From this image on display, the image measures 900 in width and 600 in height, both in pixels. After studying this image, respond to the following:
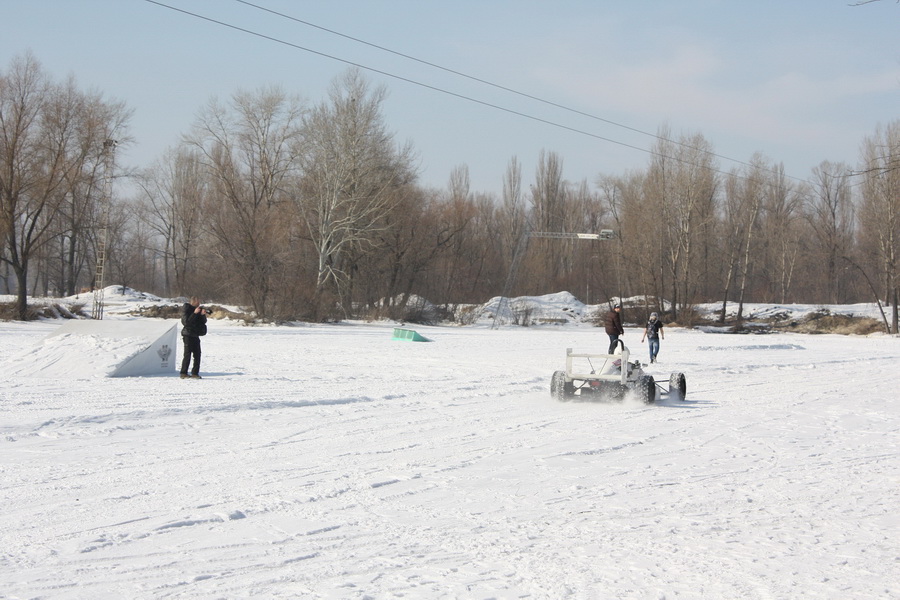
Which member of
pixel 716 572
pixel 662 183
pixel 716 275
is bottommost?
pixel 716 572

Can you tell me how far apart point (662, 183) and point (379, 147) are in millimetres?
22964

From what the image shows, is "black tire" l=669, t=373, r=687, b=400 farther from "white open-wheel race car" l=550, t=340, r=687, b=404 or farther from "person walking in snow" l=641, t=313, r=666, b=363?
"person walking in snow" l=641, t=313, r=666, b=363

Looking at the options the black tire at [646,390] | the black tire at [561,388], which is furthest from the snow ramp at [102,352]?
the black tire at [646,390]

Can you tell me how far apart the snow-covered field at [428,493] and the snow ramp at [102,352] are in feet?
0.79

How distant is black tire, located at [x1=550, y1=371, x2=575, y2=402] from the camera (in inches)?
612

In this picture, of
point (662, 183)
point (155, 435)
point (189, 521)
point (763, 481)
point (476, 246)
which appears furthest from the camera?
point (476, 246)

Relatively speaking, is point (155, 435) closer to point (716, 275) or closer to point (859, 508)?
point (859, 508)

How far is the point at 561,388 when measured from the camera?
51.0 ft

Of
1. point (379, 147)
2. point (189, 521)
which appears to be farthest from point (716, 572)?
point (379, 147)

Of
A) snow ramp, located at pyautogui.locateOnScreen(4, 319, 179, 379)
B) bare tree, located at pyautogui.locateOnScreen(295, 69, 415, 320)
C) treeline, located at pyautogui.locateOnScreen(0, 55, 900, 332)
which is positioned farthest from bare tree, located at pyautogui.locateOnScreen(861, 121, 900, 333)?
snow ramp, located at pyautogui.locateOnScreen(4, 319, 179, 379)

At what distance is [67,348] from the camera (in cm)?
1766

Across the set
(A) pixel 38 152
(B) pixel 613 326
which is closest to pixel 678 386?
(B) pixel 613 326

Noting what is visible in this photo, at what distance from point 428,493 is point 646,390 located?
8.41 meters

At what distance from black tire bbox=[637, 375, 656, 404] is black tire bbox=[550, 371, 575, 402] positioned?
128 centimetres
